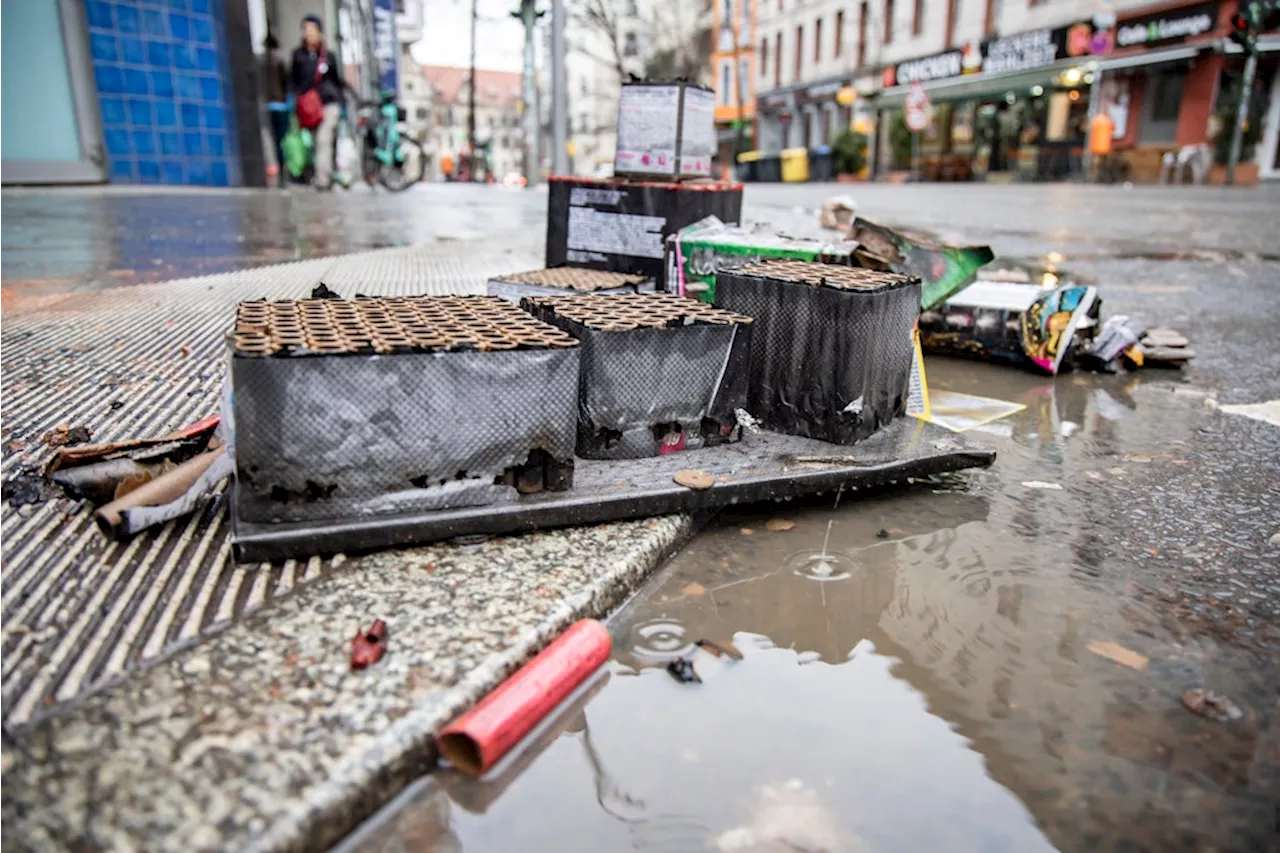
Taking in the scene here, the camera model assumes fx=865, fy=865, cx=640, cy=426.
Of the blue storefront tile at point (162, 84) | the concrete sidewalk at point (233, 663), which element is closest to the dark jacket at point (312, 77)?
the blue storefront tile at point (162, 84)

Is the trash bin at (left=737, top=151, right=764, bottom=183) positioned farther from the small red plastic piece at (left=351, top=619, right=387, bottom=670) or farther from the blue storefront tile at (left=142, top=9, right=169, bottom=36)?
the small red plastic piece at (left=351, top=619, right=387, bottom=670)

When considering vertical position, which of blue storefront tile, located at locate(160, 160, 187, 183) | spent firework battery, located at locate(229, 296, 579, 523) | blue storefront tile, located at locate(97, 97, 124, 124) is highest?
blue storefront tile, located at locate(97, 97, 124, 124)

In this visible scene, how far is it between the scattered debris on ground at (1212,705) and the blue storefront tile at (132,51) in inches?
541

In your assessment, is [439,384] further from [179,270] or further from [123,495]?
[179,270]

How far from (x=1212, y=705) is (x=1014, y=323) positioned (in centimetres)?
236

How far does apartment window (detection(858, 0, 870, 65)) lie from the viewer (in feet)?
121

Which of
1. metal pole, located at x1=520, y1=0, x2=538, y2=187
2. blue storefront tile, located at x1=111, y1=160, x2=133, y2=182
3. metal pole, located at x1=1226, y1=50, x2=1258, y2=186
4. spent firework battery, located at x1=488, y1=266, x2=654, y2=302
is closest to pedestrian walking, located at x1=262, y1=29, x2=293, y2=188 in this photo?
blue storefront tile, located at x1=111, y1=160, x2=133, y2=182

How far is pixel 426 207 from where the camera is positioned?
1177cm

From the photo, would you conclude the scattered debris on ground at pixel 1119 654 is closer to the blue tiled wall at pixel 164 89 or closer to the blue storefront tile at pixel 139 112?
the blue tiled wall at pixel 164 89

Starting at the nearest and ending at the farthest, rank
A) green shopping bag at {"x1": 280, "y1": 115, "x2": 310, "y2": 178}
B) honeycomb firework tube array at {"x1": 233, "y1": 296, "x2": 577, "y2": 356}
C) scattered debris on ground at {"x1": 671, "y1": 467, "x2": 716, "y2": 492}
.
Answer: honeycomb firework tube array at {"x1": 233, "y1": 296, "x2": 577, "y2": 356} < scattered debris on ground at {"x1": 671, "y1": 467, "x2": 716, "y2": 492} < green shopping bag at {"x1": 280, "y1": 115, "x2": 310, "y2": 178}

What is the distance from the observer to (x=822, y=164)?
36.9 metres

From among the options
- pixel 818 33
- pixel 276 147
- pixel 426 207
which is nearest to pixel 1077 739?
pixel 426 207

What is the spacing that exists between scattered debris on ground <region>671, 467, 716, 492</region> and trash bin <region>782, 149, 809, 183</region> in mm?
36162

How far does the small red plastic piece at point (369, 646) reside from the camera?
3.94 feet
